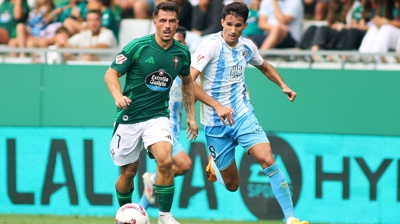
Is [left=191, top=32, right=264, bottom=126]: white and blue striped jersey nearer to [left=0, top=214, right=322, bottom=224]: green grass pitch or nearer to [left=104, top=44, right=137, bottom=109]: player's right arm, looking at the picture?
[left=104, top=44, right=137, bottom=109]: player's right arm

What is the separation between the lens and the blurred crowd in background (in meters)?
11.4

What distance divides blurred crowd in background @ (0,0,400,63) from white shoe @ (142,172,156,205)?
2.10 meters

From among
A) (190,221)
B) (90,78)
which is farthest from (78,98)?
(190,221)

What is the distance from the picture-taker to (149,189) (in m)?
10.1

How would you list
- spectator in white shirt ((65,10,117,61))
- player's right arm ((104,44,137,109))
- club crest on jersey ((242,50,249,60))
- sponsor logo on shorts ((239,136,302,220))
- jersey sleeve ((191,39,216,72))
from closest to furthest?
player's right arm ((104,44,137,109)) < jersey sleeve ((191,39,216,72)) < club crest on jersey ((242,50,249,60)) < sponsor logo on shorts ((239,136,302,220)) < spectator in white shirt ((65,10,117,61))

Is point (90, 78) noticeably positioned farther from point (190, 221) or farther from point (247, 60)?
point (247, 60)

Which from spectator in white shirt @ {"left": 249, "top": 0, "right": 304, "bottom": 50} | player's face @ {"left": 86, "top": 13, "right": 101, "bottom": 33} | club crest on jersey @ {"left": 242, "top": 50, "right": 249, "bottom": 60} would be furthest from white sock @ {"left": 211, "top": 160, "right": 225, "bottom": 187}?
player's face @ {"left": 86, "top": 13, "right": 101, "bottom": 33}

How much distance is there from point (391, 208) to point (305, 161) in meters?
1.38

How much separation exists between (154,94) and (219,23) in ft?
14.2

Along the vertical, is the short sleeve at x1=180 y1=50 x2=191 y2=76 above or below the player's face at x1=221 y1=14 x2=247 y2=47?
below

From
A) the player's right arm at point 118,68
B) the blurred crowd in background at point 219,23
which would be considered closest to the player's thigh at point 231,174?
the player's right arm at point 118,68

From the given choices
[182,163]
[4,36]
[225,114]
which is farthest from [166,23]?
[4,36]

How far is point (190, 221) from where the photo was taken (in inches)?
414

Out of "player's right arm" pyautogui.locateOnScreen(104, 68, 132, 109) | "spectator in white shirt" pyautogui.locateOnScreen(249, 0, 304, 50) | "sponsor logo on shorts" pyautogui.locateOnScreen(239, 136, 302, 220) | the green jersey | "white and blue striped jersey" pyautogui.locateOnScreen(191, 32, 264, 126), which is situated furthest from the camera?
"spectator in white shirt" pyautogui.locateOnScreen(249, 0, 304, 50)
